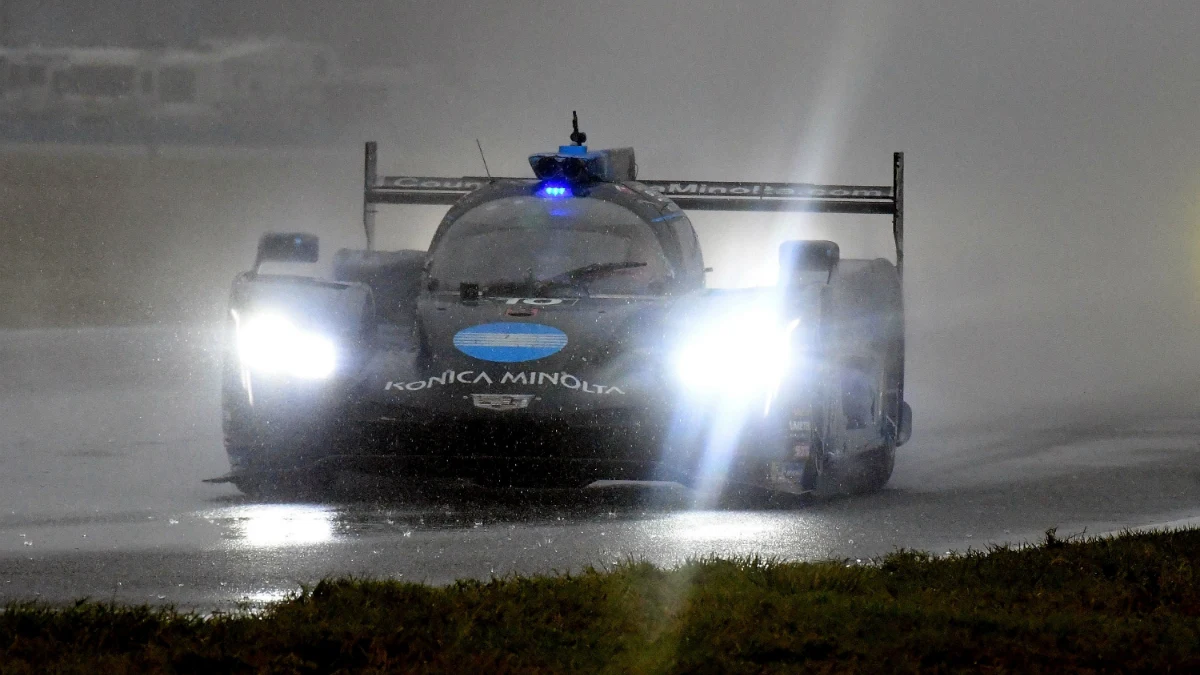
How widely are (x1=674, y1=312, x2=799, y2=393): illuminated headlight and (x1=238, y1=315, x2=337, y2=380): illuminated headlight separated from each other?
1677 mm

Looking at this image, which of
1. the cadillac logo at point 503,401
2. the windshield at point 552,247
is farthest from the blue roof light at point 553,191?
the cadillac logo at point 503,401

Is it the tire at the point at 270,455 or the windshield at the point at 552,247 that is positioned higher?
the windshield at the point at 552,247

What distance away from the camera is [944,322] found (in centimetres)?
2722

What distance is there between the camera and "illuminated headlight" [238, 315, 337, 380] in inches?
367

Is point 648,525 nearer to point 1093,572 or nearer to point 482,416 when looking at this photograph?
point 482,416

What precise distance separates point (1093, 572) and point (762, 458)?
2.50 m

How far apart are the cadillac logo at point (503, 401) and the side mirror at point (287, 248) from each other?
255 centimetres

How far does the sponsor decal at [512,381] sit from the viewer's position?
29.5ft

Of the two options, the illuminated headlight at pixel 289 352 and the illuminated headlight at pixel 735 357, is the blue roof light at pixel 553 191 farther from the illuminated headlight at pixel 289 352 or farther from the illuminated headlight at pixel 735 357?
the illuminated headlight at pixel 289 352

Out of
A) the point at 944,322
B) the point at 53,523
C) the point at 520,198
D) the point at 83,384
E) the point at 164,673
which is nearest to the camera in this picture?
the point at 164,673

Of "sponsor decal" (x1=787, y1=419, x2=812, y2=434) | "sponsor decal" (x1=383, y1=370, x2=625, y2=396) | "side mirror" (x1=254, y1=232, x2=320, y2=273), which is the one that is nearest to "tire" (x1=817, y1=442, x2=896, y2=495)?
"sponsor decal" (x1=787, y1=419, x2=812, y2=434)

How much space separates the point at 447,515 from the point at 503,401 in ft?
1.94

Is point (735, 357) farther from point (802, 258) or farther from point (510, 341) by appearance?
point (802, 258)

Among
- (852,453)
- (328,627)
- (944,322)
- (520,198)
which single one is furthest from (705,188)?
(944,322)
